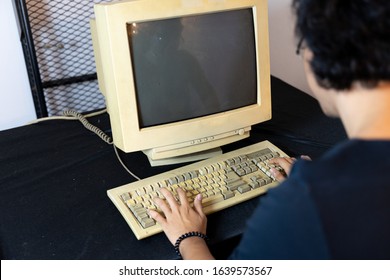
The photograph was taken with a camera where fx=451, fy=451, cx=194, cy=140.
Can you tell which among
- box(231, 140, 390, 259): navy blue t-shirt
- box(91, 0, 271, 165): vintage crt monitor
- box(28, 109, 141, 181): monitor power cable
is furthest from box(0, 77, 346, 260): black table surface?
box(231, 140, 390, 259): navy blue t-shirt

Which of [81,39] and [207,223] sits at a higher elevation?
[81,39]

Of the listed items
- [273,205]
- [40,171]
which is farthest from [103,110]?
[273,205]

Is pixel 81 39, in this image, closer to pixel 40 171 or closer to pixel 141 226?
pixel 40 171

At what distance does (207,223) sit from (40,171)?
461mm

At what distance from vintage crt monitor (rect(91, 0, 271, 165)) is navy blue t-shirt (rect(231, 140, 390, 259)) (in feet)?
1.62

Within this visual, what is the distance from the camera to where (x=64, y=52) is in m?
1.43

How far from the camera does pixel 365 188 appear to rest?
0.59m

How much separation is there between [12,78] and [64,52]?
18cm

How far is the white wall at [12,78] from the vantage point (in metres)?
1.32

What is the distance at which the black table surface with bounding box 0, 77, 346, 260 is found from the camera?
90 centimetres

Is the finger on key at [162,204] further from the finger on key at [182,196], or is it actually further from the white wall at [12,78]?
the white wall at [12,78]

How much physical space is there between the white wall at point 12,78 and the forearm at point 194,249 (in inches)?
32.6

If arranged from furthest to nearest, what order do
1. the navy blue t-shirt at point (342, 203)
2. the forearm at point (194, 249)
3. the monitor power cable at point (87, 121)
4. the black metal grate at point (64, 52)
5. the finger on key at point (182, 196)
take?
the black metal grate at point (64, 52)
the monitor power cable at point (87, 121)
the finger on key at point (182, 196)
the forearm at point (194, 249)
the navy blue t-shirt at point (342, 203)

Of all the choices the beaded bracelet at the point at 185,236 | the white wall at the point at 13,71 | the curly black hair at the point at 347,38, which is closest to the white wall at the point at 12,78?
the white wall at the point at 13,71
